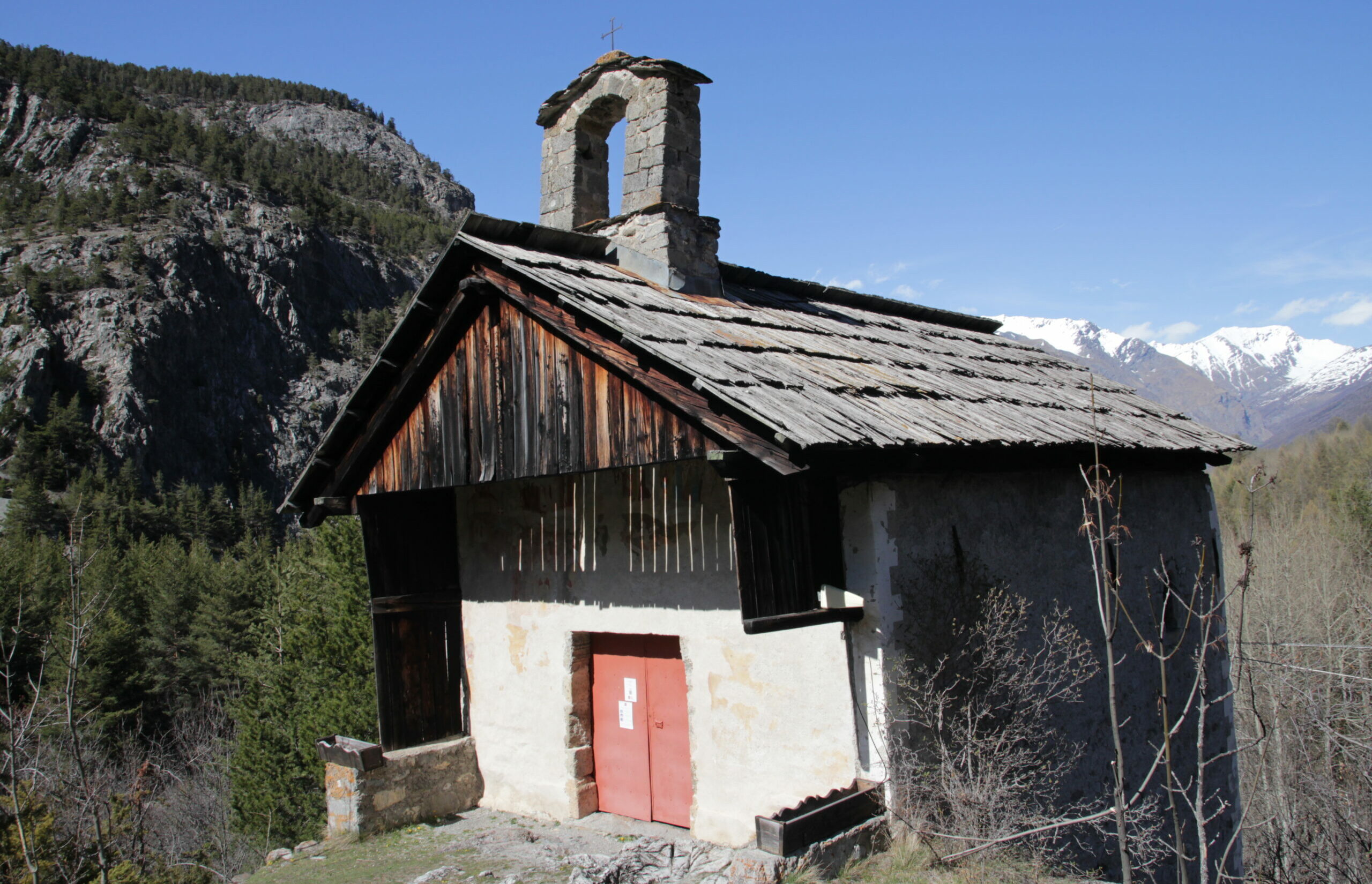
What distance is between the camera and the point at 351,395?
761 centimetres

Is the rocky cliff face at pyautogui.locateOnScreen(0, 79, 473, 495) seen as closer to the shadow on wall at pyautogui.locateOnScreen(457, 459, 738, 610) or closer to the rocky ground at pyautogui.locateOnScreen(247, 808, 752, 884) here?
the shadow on wall at pyautogui.locateOnScreen(457, 459, 738, 610)

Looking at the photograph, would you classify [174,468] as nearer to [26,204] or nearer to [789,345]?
[26,204]

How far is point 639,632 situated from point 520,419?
1970 millimetres

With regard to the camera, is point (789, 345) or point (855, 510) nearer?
point (855, 510)

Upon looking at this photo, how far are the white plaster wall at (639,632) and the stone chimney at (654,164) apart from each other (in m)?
2.04

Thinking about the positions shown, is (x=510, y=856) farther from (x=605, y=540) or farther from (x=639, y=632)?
(x=605, y=540)

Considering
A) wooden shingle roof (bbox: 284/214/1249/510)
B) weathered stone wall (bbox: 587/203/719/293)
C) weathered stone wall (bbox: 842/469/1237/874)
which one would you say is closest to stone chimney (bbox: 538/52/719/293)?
weathered stone wall (bbox: 587/203/719/293)

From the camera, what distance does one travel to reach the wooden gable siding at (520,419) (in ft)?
18.9

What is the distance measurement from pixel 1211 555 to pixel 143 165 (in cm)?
11102

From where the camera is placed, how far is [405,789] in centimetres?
834

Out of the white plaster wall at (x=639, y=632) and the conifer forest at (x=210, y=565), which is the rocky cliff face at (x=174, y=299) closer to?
the conifer forest at (x=210, y=565)

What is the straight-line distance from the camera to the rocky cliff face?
255 feet

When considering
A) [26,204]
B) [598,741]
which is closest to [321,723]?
[598,741]

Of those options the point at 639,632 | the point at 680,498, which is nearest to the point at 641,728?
the point at 639,632
